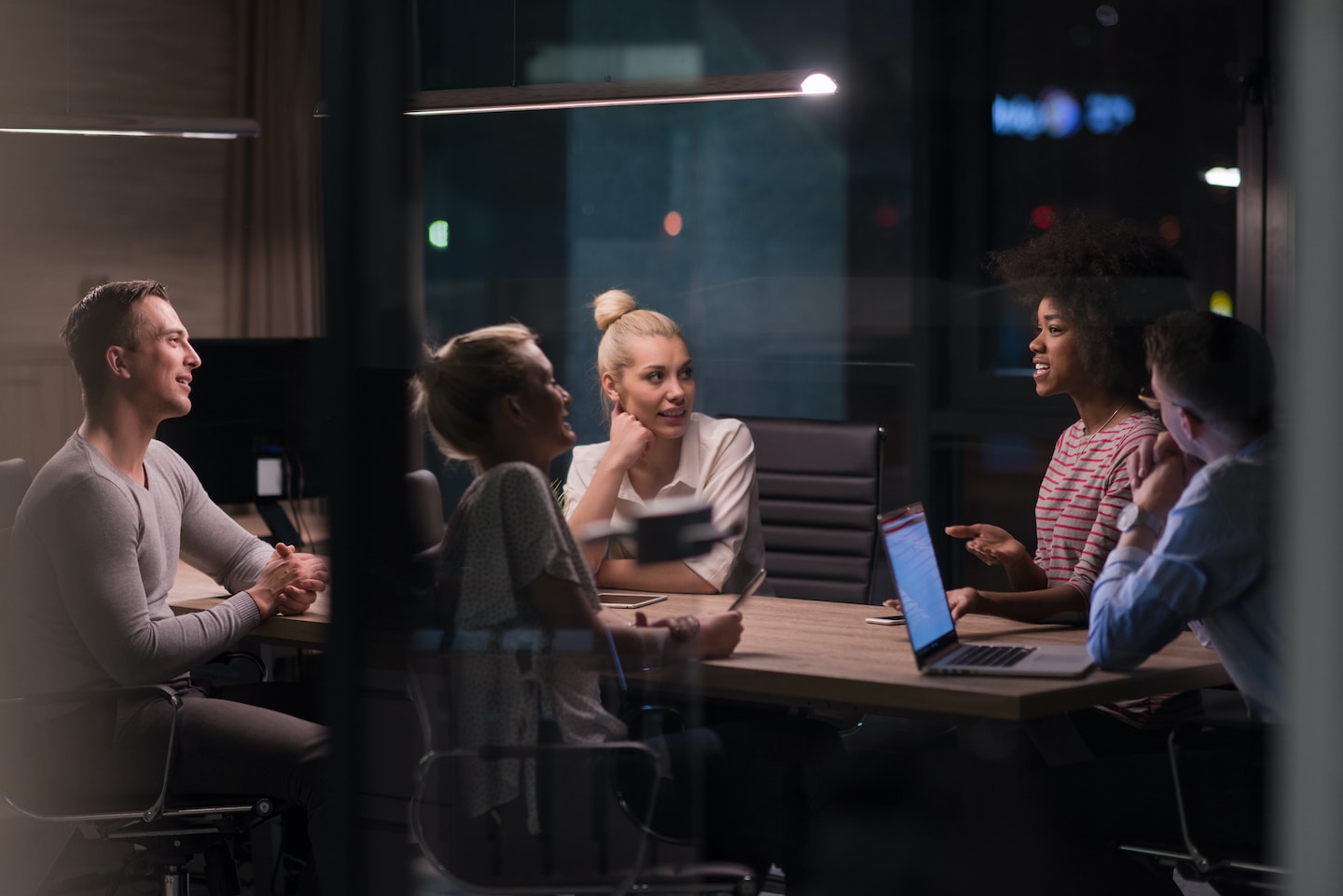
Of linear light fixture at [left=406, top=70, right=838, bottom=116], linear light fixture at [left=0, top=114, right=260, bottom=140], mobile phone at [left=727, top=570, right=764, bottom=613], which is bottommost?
mobile phone at [left=727, top=570, right=764, bottom=613]

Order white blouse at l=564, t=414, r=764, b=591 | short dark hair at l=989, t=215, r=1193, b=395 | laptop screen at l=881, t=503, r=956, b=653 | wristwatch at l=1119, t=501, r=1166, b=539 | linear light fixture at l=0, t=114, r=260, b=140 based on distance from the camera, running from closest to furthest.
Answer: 1. white blouse at l=564, t=414, r=764, b=591
2. wristwatch at l=1119, t=501, r=1166, b=539
3. laptop screen at l=881, t=503, r=956, b=653
4. short dark hair at l=989, t=215, r=1193, b=395
5. linear light fixture at l=0, t=114, r=260, b=140

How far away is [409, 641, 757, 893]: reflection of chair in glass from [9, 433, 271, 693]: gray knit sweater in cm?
90

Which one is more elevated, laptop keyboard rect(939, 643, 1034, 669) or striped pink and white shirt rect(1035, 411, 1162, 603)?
striped pink and white shirt rect(1035, 411, 1162, 603)

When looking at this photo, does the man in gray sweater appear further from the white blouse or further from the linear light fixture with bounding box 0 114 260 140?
the linear light fixture with bounding box 0 114 260 140

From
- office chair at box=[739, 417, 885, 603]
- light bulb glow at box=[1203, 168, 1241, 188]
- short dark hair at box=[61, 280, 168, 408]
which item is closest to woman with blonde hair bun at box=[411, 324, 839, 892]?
short dark hair at box=[61, 280, 168, 408]

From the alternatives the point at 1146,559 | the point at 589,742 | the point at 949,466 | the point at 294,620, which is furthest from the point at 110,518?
the point at 949,466

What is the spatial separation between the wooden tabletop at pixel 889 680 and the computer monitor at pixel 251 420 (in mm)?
1657

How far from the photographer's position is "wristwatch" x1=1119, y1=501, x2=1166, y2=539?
2.12 meters

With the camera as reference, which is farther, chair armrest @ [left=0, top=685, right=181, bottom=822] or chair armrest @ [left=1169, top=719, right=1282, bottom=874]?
chair armrest @ [left=0, top=685, right=181, bottom=822]

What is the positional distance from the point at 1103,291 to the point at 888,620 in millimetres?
930

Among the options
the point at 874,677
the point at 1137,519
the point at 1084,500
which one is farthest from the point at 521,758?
the point at 1084,500

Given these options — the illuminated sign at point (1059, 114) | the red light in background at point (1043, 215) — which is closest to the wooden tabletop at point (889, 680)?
the red light in background at point (1043, 215)

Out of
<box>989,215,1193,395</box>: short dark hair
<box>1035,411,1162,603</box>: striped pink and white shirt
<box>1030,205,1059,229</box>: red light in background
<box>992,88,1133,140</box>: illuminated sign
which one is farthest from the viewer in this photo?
<box>1030,205,1059,229</box>: red light in background

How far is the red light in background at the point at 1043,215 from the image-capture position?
4.96 m
